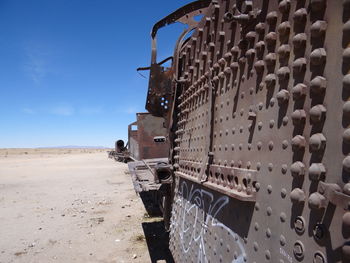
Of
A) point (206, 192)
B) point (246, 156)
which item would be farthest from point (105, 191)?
point (246, 156)

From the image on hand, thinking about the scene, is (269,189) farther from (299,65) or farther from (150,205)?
(150,205)

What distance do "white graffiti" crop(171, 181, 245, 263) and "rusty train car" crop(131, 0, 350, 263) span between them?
1 cm

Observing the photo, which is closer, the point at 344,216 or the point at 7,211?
the point at 344,216

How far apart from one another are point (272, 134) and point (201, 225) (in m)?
1.42

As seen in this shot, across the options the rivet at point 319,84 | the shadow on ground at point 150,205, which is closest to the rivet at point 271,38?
the rivet at point 319,84

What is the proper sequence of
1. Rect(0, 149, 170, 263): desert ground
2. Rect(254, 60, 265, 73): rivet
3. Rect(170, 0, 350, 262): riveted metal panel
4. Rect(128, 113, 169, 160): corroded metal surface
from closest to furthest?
1. Rect(170, 0, 350, 262): riveted metal panel
2. Rect(254, 60, 265, 73): rivet
3. Rect(0, 149, 170, 263): desert ground
4. Rect(128, 113, 169, 160): corroded metal surface

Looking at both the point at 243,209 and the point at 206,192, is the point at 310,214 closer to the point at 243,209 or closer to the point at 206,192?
the point at 243,209

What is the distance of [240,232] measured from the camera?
187 centimetres

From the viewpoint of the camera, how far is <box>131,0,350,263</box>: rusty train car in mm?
1119

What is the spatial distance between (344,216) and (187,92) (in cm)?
247

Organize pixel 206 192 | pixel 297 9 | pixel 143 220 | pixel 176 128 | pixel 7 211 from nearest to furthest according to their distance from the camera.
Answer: pixel 297 9
pixel 206 192
pixel 176 128
pixel 143 220
pixel 7 211

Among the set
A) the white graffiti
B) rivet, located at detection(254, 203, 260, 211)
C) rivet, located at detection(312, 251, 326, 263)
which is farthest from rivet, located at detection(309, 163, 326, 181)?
the white graffiti

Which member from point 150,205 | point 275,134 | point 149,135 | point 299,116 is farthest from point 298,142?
point 149,135

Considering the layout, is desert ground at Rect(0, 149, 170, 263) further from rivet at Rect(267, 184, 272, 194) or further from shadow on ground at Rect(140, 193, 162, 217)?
rivet at Rect(267, 184, 272, 194)
